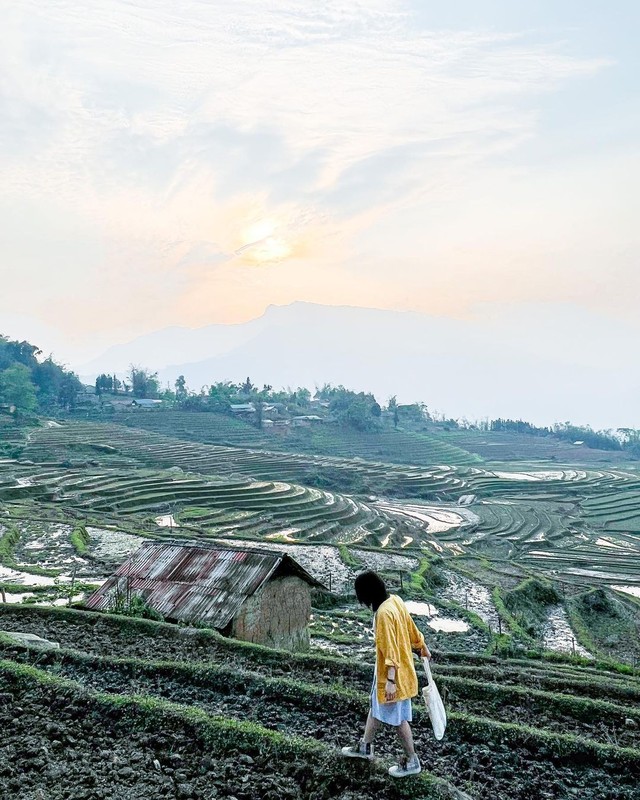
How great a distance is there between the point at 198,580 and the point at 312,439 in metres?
72.4

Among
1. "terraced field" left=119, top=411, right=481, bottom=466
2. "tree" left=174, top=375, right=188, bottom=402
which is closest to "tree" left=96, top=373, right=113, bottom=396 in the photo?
"tree" left=174, top=375, right=188, bottom=402

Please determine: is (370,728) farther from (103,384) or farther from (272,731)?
(103,384)

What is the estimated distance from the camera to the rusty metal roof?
459 inches

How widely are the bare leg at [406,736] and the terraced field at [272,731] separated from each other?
0.78 ft

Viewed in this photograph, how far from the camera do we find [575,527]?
4872 cm

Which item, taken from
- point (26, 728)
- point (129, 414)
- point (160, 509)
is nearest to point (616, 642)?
point (26, 728)

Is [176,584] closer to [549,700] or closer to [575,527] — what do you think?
[549,700]

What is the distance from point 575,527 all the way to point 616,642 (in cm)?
3088

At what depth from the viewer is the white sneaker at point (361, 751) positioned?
5.40 m

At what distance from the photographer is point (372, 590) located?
5113 mm

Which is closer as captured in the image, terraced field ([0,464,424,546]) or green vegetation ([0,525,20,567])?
green vegetation ([0,525,20,567])

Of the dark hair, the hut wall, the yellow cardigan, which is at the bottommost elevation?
the hut wall

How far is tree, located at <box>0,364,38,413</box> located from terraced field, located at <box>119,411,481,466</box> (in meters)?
11.9

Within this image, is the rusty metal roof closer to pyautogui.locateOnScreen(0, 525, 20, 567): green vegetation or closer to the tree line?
pyautogui.locateOnScreen(0, 525, 20, 567): green vegetation
